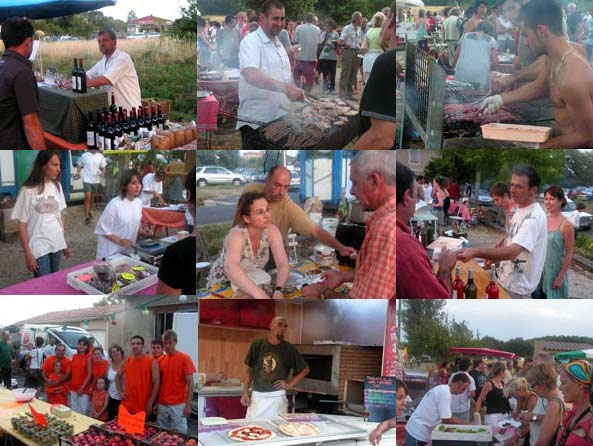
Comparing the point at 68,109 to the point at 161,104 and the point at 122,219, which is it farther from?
the point at 122,219

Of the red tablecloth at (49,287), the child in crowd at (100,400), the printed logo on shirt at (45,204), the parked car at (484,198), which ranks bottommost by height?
the child in crowd at (100,400)

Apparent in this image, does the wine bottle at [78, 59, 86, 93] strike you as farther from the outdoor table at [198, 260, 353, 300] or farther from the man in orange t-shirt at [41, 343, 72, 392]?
the man in orange t-shirt at [41, 343, 72, 392]

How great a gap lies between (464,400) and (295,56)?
94.8 inches

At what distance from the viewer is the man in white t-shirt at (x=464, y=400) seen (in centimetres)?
439

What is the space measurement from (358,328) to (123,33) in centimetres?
230

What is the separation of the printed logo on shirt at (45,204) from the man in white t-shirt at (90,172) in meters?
0.19

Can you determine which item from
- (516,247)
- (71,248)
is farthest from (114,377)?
(516,247)

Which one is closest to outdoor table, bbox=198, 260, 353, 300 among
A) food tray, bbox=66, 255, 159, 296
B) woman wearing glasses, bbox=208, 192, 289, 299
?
woman wearing glasses, bbox=208, 192, 289, 299

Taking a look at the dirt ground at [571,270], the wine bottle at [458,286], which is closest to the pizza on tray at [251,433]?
the wine bottle at [458,286]

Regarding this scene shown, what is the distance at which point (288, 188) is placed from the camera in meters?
4.21

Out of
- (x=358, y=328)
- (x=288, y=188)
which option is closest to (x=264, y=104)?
(x=288, y=188)

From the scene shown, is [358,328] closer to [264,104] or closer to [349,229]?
[349,229]

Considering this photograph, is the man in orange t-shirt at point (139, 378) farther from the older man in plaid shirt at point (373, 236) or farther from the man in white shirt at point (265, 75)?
the man in white shirt at point (265, 75)

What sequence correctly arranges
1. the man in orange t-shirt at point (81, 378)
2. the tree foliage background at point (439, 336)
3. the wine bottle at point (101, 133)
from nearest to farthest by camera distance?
the wine bottle at point (101, 133), the tree foliage background at point (439, 336), the man in orange t-shirt at point (81, 378)
